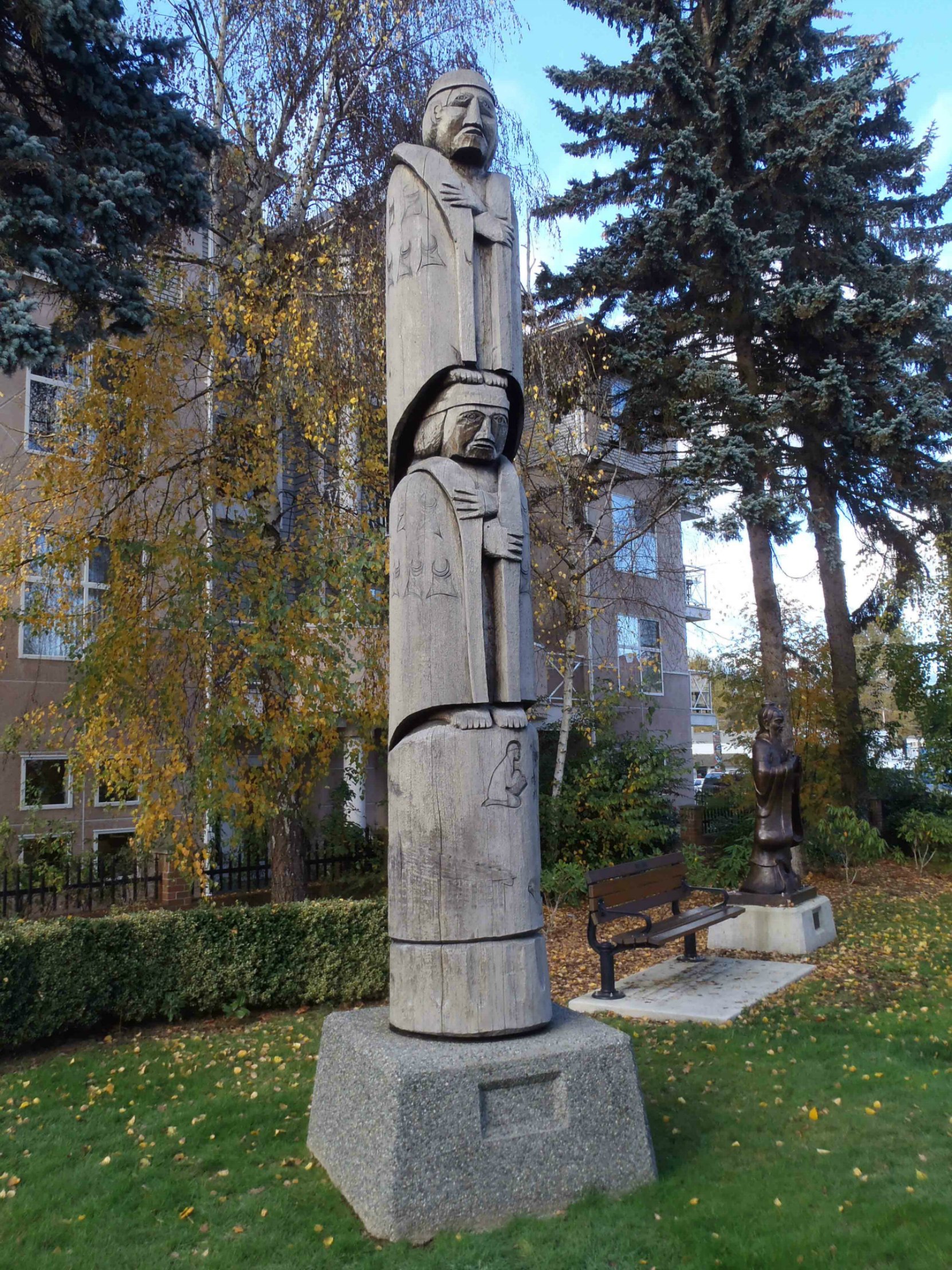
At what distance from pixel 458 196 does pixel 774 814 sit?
26.4 feet

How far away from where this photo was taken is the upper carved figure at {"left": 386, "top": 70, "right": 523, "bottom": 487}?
490cm

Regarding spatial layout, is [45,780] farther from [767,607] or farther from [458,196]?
[458,196]

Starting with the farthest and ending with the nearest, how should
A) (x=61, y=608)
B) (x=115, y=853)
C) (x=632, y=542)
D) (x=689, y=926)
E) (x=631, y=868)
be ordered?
(x=632, y=542), (x=115, y=853), (x=61, y=608), (x=631, y=868), (x=689, y=926)

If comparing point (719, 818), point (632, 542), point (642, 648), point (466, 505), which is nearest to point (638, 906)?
point (466, 505)

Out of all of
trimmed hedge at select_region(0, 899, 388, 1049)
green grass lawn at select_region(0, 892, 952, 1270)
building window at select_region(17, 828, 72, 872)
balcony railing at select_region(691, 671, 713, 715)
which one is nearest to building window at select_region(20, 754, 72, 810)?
building window at select_region(17, 828, 72, 872)

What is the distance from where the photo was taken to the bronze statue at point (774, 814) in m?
10.6

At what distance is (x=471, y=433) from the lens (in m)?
4.80

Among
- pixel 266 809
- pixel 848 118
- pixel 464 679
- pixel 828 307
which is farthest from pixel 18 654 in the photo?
pixel 848 118

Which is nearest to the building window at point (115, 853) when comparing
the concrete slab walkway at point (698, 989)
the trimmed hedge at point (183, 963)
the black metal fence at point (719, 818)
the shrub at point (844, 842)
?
the trimmed hedge at point (183, 963)

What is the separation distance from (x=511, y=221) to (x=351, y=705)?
237 inches

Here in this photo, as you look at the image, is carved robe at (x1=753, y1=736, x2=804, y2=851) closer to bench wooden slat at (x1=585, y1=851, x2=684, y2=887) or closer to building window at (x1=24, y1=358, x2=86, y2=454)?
bench wooden slat at (x1=585, y1=851, x2=684, y2=887)

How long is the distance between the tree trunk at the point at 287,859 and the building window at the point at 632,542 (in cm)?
629

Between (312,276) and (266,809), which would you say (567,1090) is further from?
(312,276)

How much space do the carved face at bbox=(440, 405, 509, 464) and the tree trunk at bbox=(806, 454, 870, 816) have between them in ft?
38.5
